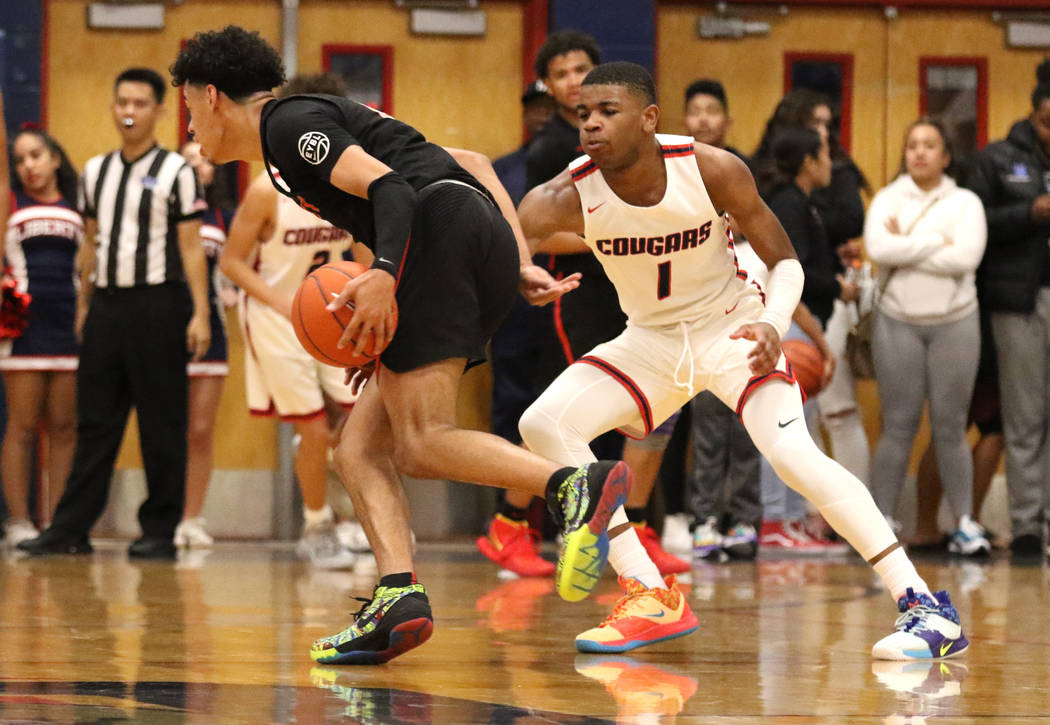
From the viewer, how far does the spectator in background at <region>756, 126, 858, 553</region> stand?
7.35m

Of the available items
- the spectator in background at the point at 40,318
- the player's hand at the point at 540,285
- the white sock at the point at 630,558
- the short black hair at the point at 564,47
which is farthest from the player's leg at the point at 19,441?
the player's hand at the point at 540,285

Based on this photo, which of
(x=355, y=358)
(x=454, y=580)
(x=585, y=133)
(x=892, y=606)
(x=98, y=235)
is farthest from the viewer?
(x=98, y=235)

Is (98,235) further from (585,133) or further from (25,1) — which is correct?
(585,133)

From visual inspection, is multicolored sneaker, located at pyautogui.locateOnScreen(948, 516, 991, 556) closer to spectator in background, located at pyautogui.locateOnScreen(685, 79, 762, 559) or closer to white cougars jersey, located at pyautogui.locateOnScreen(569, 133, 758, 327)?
spectator in background, located at pyautogui.locateOnScreen(685, 79, 762, 559)

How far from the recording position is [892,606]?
17.4 feet

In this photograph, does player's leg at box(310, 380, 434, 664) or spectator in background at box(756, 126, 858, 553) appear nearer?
player's leg at box(310, 380, 434, 664)

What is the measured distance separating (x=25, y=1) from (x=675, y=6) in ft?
12.0

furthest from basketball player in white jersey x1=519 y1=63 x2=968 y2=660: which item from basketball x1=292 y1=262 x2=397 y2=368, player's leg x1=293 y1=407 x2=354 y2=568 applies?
player's leg x1=293 y1=407 x2=354 y2=568

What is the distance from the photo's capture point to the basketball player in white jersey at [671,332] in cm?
399

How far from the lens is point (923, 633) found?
387cm

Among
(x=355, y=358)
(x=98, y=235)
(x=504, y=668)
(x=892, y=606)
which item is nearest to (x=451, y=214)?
(x=355, y=358)

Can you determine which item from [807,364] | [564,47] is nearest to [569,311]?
[564,47]

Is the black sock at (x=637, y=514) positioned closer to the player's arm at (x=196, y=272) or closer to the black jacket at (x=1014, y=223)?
the player's arm at (x=196, y=272)

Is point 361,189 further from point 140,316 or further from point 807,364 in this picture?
point 140,316
